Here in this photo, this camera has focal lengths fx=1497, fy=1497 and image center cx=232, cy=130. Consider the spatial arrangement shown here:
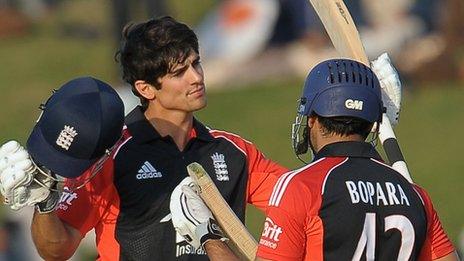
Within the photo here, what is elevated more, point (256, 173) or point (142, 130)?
point (142, 130)

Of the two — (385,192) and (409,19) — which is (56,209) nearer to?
(385,192)

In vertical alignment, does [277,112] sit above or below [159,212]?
below

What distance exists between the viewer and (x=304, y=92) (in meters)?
5.64

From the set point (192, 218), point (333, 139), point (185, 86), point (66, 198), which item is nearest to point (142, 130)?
point (185, 86)

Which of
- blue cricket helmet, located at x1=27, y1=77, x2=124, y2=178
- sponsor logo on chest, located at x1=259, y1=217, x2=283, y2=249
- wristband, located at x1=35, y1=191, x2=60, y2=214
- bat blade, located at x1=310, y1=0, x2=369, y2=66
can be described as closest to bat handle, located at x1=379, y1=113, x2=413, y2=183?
bat blade, located at x1=310, y1=0, x2=369, y2=66

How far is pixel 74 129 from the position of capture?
227 inches

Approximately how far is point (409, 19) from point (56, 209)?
49.2 feet

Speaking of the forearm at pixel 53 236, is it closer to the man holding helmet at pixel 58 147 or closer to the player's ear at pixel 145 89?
the man holding helmet at pixel 58 147

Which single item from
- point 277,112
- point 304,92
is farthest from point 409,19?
point 304,92

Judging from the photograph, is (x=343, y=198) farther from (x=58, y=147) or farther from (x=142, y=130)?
(x=142, y=130)

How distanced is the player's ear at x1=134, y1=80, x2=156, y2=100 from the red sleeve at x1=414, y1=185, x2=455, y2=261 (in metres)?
1.30

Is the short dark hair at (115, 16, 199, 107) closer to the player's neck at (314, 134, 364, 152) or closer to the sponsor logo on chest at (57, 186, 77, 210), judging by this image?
the sponsor logo on chest at (57, 186, 77, 210)

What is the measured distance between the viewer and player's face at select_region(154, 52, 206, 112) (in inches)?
247

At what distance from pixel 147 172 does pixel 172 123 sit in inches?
11.0
